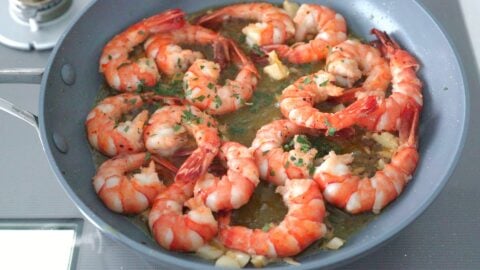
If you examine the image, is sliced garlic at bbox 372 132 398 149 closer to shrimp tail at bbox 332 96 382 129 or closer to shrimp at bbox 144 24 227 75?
shrimp tail at bbox 332 96 382 129

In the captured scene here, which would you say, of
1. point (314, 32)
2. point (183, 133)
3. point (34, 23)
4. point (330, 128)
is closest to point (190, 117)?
point (183, 133)

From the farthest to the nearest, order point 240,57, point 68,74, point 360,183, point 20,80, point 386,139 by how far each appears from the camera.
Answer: point 240,57 < point 68,74 < point 386,139 < point 20,80 < point 360,183

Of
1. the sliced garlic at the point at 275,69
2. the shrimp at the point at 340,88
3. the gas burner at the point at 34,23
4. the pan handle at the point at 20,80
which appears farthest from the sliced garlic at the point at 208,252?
the gas burner at the point at 34,23

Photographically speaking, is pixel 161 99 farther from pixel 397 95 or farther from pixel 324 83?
pixel 397 95

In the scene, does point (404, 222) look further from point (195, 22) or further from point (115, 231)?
point (195, 22)

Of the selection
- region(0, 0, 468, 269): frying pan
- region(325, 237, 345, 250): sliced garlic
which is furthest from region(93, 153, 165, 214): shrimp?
region(325, 237, 345, 250): sliced garlic

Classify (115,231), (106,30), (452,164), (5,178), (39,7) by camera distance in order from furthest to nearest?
(39,7)
(106,30)
(5,178)
(452,164)
(115,231)

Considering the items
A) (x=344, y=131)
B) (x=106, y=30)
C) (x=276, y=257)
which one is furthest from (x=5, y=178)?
(x=344, y=131)
